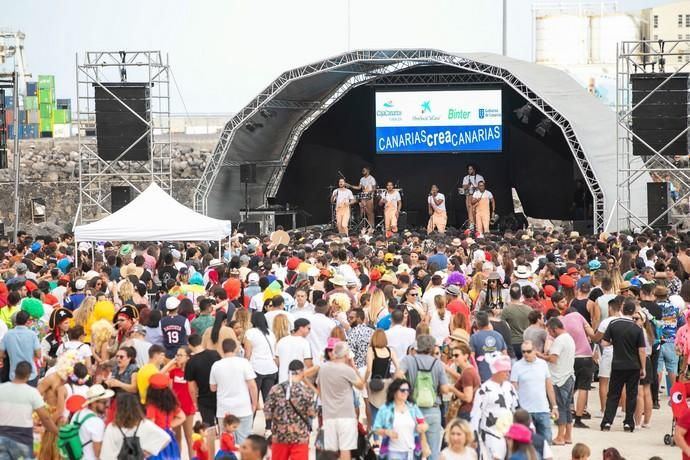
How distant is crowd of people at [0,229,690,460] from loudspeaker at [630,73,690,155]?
9.46 metres

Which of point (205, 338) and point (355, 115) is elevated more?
point (355, 115)

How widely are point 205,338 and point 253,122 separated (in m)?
18.4

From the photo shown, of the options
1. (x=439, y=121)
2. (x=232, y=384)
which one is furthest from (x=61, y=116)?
(x=232, y=384)

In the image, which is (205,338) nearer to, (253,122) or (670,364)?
(670,364)

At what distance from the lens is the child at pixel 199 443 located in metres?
8.90

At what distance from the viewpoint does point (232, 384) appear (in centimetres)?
949

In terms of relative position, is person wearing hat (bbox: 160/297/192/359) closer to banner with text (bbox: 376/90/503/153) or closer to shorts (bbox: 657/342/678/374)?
shorts (bbox: 657/342/678/374)

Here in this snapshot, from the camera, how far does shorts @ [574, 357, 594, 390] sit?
11.5 metres

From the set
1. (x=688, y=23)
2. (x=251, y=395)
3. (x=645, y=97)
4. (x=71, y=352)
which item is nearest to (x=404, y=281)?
(x=251, y=395)

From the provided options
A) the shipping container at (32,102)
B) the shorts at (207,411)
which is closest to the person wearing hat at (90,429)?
the shorts at (207,411)

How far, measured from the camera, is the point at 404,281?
1276 cm

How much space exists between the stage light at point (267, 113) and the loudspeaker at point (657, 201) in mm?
8395

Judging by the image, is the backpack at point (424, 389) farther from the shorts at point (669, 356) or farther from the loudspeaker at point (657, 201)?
the loudspeaker at point (657, 201)

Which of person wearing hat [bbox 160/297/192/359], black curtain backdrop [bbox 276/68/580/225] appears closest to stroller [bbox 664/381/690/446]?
person wearing hat [bbox 160/297/192/359]
